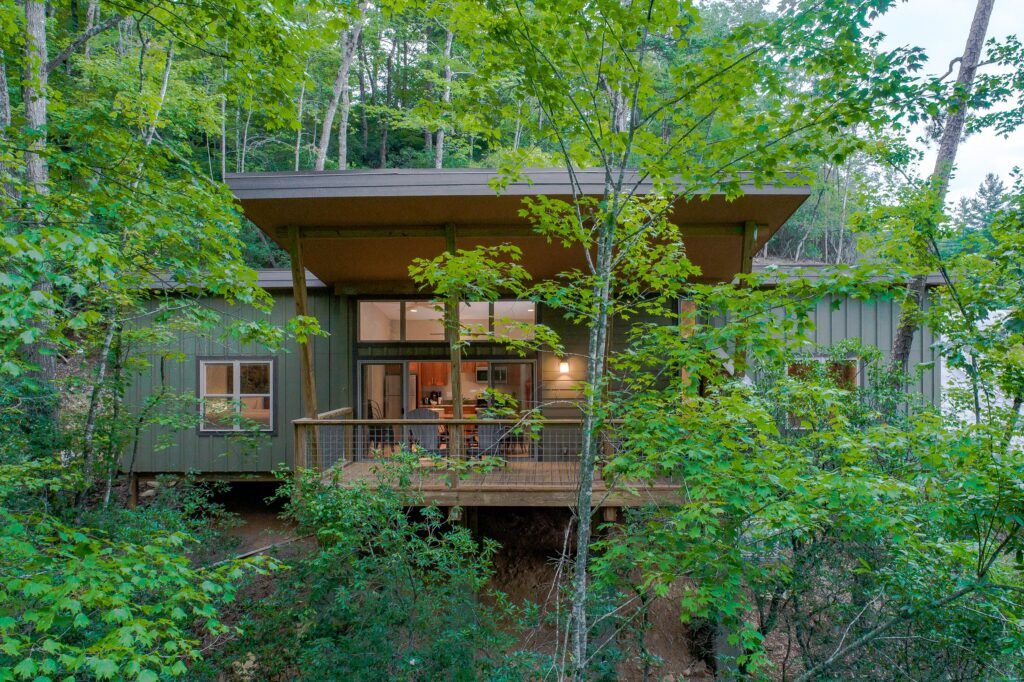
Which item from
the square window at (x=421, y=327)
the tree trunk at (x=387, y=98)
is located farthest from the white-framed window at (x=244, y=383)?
the tree trunk at (x=387, y=98)

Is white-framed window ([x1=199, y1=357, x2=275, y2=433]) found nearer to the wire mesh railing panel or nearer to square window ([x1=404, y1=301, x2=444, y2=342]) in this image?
the wire mesh railing panel

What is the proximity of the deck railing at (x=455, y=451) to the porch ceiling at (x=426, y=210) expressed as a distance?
227cm

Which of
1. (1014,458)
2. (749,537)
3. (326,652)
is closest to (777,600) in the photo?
(749,537)

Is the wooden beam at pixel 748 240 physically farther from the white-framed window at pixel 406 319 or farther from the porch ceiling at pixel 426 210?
the white-framed window at pixel 406 319

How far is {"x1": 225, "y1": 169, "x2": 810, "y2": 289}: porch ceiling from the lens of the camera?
17.3 ft

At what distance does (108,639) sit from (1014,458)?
14.4 ft

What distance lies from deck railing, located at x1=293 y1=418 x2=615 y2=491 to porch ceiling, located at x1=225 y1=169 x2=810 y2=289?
2.27 meters

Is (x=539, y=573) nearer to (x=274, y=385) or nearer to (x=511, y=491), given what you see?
(x=511, y=491)

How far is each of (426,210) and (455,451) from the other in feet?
8.99

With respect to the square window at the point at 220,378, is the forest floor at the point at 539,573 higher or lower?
lower

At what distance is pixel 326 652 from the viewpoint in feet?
11.7

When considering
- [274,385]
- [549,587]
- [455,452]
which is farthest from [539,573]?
[274,385]

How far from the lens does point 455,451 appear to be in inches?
233

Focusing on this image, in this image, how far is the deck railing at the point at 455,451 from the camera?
17.8 ft
